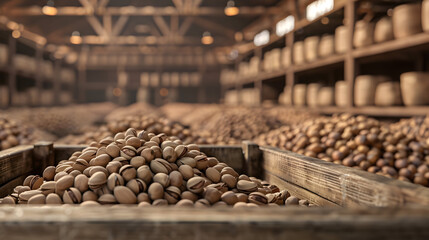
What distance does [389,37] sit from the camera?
270cm

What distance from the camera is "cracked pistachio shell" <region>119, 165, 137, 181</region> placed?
90 cm

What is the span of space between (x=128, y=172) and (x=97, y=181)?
0.08m

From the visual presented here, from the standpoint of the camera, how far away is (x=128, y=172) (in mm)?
904

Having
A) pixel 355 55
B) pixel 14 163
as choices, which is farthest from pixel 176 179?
pixel 355 55

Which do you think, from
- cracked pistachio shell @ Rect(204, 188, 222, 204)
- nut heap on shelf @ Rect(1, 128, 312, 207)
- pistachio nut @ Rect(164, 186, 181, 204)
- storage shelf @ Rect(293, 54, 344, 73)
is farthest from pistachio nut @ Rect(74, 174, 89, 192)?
storage shelf @ Rect(293, 54, 344, 73)

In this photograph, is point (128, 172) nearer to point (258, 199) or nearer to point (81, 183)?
point (81, 183)

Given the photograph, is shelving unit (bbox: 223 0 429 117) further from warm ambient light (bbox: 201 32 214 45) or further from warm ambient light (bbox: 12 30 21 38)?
warm ambient light (bbox: 201 32 214 45)

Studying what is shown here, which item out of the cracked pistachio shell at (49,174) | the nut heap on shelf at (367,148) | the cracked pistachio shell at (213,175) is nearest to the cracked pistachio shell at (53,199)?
the cracked pistachio shell at (49,174)

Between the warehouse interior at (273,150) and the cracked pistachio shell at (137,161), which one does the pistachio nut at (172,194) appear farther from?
the cracked pistachio shell at (137,161)

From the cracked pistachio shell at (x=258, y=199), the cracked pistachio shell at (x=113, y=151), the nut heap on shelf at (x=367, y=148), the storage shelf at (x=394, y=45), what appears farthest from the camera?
the storage shelf at (x=394, y=45)

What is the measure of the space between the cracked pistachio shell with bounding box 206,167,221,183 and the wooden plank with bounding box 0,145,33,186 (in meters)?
0.72

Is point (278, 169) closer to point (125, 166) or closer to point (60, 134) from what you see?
point (125, 166)

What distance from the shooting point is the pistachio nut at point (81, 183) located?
89 centimetres

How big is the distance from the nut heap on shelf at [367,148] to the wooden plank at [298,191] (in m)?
0.59
